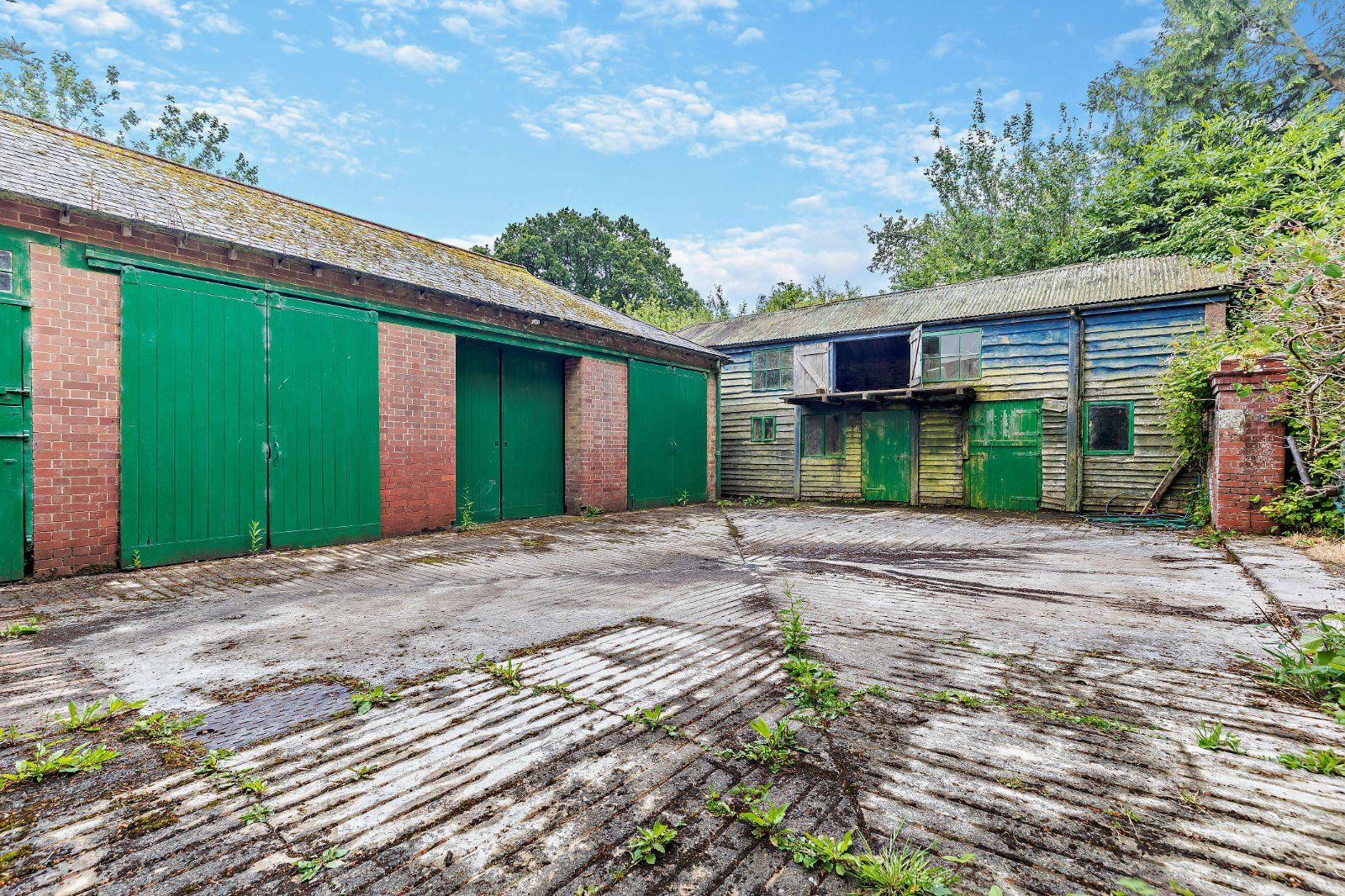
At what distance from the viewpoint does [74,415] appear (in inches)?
209

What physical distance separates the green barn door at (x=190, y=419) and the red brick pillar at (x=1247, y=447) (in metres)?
11.3

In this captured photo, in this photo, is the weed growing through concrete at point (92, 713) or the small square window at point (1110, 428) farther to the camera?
the small square window at point (1110, 428)

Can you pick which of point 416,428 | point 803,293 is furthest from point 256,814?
point 803,293

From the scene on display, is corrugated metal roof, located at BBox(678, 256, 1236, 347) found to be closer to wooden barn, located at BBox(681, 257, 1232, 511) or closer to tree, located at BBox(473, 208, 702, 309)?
wooden barn, located at BBox(681, 257, 1232, 511)

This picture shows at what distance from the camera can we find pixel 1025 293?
12.6 meters

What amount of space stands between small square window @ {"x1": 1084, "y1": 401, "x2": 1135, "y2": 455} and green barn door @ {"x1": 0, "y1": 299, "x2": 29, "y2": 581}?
15.2 m

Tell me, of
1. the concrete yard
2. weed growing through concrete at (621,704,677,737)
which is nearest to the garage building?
the concrete yard

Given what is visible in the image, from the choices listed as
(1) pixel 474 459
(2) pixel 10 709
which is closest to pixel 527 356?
(1) pixel 474 459

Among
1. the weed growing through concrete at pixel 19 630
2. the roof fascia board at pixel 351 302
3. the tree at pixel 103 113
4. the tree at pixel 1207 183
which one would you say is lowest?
the weed growing through concrete at pixel 19 630

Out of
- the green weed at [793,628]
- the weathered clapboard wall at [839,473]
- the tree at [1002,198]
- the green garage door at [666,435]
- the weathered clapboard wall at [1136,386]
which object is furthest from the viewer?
the tree at [1002,198]

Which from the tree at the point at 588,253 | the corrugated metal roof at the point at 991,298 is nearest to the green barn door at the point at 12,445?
the corrugated metal roof at the point at 991,298

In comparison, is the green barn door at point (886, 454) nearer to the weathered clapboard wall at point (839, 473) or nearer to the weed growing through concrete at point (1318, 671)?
the weathered clapboard wall at point (839, 473)

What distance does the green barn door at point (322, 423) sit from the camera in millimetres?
6711

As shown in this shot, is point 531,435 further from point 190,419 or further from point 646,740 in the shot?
point 646,740
